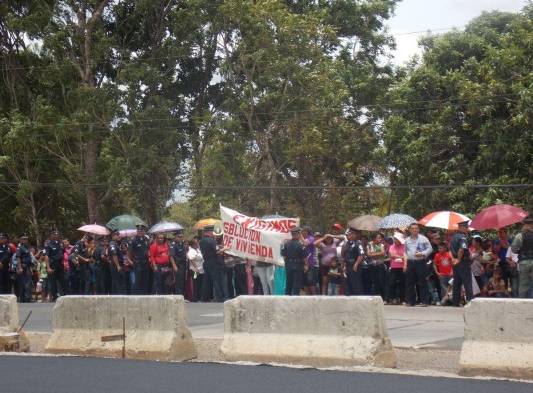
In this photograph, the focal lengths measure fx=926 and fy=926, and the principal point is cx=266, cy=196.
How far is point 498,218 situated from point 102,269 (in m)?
10.3

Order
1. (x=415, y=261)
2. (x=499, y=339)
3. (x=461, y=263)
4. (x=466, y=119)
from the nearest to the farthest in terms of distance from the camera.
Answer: (x=499, y=339) → (x=461, y=263) → (x=415, y=261) → (x=466, y=119)

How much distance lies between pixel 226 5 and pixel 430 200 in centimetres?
1032

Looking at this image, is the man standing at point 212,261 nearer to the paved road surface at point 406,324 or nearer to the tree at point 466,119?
the paved road surface at point 406,324

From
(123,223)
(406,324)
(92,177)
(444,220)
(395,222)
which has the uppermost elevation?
(92,177)

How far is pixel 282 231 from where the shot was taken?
21.9 metres

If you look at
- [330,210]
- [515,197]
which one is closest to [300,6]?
[330,210]

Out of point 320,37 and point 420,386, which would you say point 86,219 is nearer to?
point 320,37

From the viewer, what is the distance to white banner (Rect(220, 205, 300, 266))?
21.5 metres

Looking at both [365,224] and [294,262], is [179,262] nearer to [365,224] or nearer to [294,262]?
[294,262]

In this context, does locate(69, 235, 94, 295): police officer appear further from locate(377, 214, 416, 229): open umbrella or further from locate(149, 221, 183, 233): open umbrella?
locate(377, 214, 416, 229): open umbrella

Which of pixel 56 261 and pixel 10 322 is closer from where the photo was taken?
pixel 10 322

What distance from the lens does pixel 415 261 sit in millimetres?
19297

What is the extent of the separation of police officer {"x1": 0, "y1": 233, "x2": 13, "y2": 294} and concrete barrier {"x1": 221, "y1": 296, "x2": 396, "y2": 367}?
1609cm

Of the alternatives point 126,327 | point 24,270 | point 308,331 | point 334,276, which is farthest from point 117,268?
point 308,331
